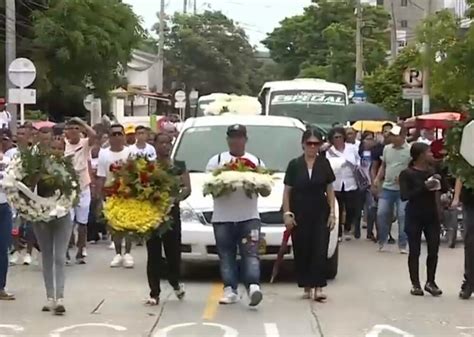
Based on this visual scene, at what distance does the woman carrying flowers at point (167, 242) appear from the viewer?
37.3 feet

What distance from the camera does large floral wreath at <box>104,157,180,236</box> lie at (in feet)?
36.3

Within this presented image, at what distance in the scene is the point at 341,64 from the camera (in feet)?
217

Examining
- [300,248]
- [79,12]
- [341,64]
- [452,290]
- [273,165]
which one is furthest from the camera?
[341,64]

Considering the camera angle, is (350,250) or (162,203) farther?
(350,250)

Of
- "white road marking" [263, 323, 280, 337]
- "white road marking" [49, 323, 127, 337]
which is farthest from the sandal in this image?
"white road marking" [263, 323, 280, 337]

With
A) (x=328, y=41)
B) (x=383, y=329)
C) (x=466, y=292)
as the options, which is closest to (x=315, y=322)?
(x=383, y=329)

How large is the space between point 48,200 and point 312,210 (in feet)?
8.91

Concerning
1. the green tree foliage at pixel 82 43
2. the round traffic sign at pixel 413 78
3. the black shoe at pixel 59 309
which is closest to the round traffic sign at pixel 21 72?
the green tree foliage at pixel 82 43

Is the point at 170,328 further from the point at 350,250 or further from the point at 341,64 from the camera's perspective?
the point at 341,64

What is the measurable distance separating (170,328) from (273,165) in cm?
414

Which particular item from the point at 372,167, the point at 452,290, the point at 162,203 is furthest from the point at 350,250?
the point at 162,203

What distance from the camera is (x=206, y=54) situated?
7562cm

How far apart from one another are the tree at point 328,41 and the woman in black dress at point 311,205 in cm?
5313

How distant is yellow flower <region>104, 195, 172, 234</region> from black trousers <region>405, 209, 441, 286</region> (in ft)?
9.29
